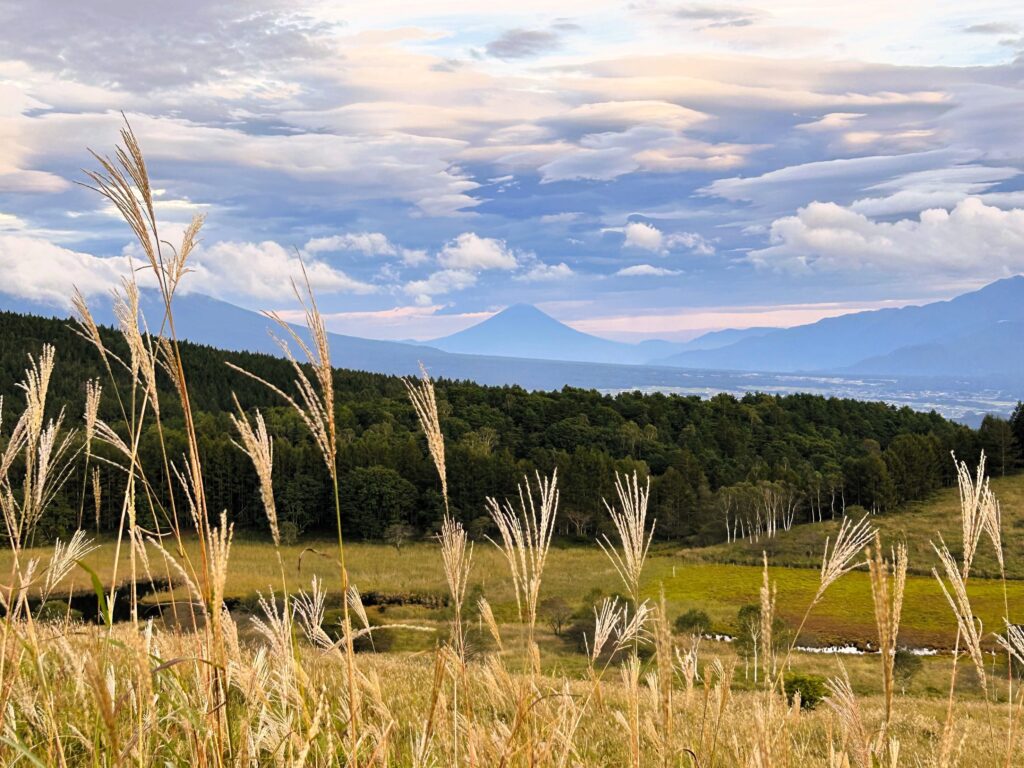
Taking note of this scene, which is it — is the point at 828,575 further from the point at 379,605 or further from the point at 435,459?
the point at 379,605

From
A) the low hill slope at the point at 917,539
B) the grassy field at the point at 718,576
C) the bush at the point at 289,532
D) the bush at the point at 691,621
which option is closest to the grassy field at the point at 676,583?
the grassy field at the point at 718,576

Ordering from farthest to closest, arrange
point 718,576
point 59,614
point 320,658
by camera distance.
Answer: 1. point 718,576
2. point 59,614
3. point 320,658

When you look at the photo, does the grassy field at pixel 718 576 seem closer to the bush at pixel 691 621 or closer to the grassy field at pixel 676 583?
the grassy field at pixel 676 583

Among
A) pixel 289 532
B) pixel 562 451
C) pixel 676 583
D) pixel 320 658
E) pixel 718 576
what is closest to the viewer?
pixel 320 658

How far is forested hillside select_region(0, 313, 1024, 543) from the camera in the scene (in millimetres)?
83312

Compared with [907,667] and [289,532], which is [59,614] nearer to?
[907,667]

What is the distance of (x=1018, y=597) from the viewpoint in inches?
2275

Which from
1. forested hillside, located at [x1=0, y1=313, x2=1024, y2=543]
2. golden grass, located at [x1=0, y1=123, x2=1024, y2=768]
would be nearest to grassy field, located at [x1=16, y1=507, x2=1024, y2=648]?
forested hillside, located at [x1=0, y1=313, x2=1024, y2=543]

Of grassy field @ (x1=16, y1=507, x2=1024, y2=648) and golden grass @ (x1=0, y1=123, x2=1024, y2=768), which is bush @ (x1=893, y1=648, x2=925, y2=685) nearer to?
grassy field @ (x1=16, y1=507, x2=1024, y2=648)

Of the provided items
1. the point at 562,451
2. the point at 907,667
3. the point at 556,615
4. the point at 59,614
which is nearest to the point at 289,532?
the point at 556,615

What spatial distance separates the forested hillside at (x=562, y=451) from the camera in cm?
8331

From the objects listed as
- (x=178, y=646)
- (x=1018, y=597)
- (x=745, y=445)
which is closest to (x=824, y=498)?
(x=745, y=445)

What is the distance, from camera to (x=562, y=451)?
102m

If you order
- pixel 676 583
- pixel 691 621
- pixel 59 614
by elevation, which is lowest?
pixel 676 583
